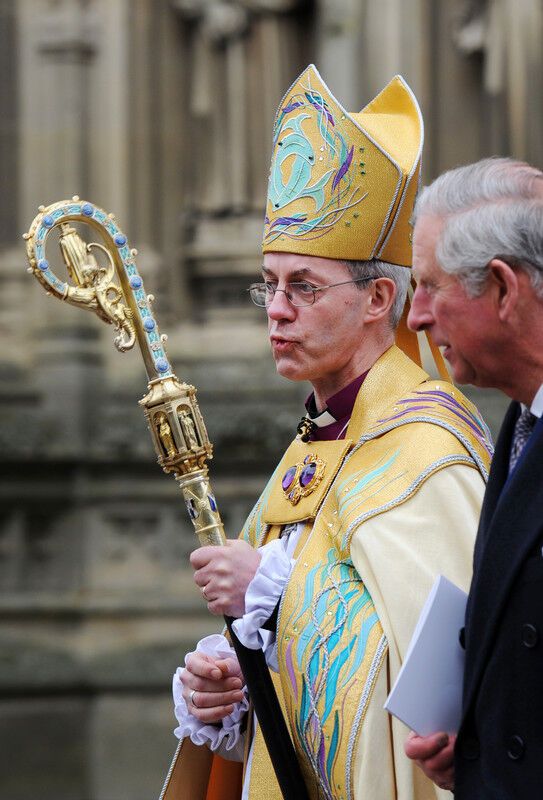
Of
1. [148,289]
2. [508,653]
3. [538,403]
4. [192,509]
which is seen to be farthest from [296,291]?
[148,289]

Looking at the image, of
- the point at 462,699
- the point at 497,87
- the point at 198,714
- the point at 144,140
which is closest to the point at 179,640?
the point at 144,140

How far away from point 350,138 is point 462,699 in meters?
1.40

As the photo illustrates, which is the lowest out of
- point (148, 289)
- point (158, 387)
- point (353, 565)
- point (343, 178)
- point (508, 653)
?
point (148, 289)

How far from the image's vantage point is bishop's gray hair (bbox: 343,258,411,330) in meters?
3.42

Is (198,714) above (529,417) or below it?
below

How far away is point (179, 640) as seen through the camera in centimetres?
702

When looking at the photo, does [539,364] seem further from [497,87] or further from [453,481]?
[497,87]

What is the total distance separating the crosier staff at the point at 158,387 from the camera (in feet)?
10.5

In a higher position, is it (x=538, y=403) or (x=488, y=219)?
(x=488, y=219)

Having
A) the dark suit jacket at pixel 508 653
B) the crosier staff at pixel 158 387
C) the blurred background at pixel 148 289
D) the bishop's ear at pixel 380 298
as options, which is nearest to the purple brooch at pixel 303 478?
the crosier staff at pixel 158 387

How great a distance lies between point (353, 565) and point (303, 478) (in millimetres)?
353

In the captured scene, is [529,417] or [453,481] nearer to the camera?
[529,417]

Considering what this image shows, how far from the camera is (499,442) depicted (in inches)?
104

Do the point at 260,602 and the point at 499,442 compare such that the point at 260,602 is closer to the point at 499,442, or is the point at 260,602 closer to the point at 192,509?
the point at 192,509
